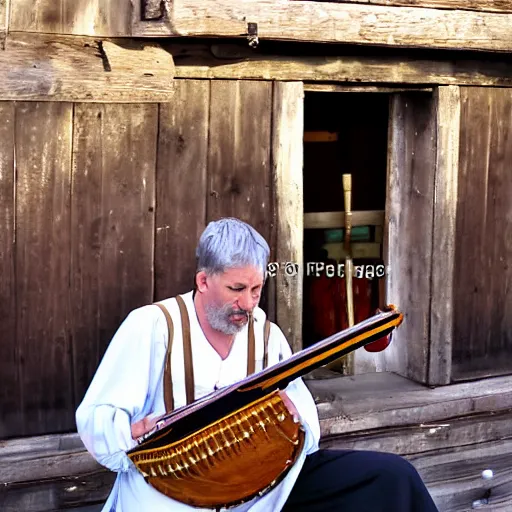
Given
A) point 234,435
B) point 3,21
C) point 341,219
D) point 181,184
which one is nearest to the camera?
point 234,435

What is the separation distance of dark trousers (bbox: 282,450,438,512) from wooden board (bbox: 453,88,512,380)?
1741 millimetres

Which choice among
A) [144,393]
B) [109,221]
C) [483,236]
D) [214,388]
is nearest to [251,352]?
[214,388]

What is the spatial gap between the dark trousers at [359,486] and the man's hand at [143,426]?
2.05 ft

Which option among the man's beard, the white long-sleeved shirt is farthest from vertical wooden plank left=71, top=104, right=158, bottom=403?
the man's beard

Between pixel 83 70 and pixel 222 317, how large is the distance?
126cm

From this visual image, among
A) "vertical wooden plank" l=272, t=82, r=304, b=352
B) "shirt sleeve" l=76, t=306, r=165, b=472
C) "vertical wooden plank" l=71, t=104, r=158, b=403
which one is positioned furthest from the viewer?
"vertical wooden plank" l=272, t=82, r=304, b=352

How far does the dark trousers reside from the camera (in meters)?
3.41

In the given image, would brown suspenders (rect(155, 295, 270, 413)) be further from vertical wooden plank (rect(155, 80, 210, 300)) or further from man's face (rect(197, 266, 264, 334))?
vertical wooden plank (rect(155, 80, 210, 300))

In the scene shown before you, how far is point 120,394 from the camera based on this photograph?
10.5ft

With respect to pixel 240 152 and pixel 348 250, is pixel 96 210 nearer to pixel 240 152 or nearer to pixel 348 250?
pixel 240 152

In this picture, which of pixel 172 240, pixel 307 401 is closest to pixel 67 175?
pixel 172 240

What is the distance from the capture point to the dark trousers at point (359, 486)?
11.2 ft

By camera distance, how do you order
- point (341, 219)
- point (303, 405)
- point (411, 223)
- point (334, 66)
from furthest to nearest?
point (341, 219)
point (411, 223)
point (334, 66)
point (303, 405)

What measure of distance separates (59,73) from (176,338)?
1.25m
